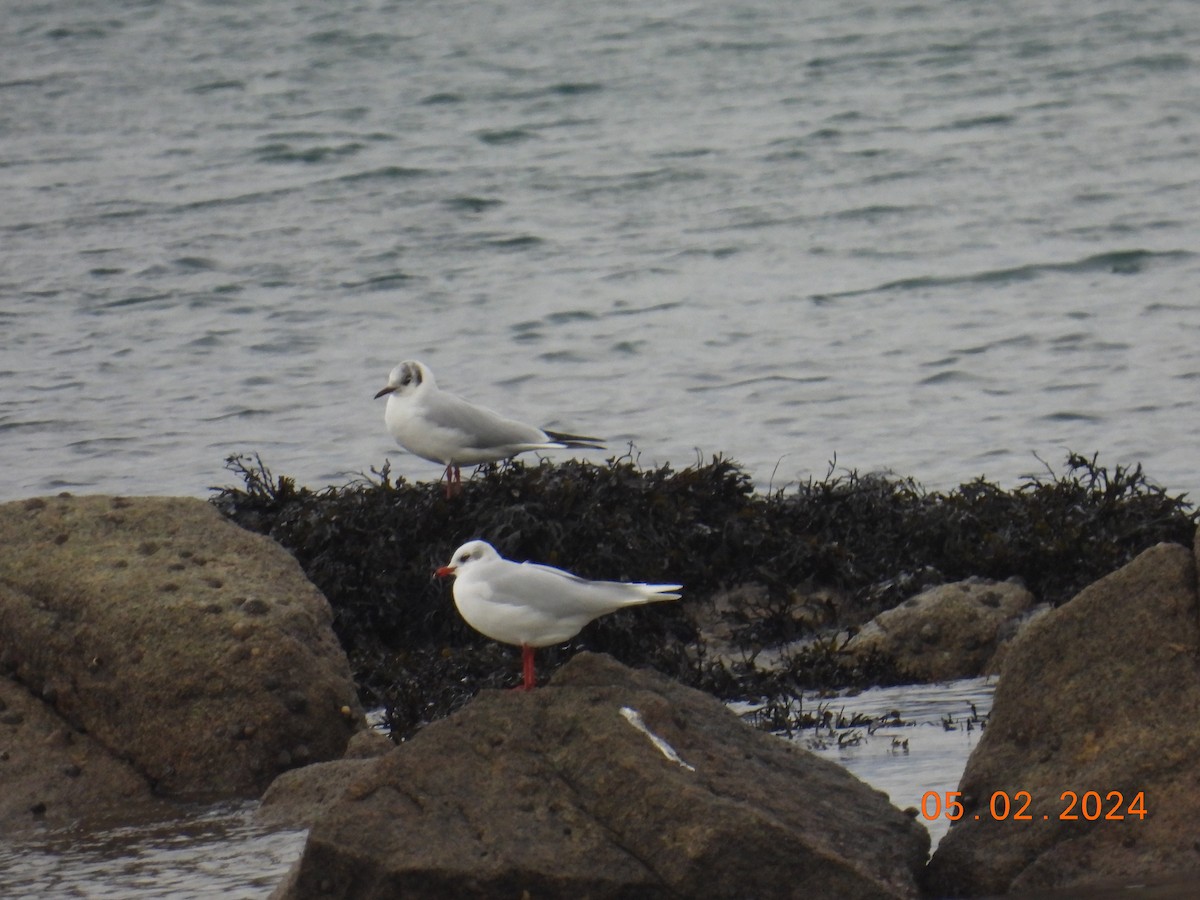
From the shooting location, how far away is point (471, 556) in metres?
5.82

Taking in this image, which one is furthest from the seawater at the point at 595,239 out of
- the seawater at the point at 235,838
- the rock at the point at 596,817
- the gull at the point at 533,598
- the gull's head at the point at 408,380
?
the gull's head at the point at 408,380

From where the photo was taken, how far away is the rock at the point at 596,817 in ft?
15.2

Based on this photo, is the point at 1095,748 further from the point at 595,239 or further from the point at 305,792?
the point at 595,239

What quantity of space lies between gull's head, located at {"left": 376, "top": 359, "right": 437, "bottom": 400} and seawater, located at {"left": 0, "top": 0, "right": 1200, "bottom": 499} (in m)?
1.54

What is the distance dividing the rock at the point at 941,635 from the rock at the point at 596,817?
90.7 inches

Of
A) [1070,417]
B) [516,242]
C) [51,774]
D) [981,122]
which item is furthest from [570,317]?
[51,774]

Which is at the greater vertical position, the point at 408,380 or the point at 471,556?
the point at 471,556

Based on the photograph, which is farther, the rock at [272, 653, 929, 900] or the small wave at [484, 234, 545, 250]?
the small wave at [484, 234, 545, 250]

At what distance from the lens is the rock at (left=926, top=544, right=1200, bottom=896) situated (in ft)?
15.7

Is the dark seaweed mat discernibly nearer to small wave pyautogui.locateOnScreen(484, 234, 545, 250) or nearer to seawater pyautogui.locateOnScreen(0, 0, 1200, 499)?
seawater pyautogui.locateOnScreen(0, 0, 1200, 499)

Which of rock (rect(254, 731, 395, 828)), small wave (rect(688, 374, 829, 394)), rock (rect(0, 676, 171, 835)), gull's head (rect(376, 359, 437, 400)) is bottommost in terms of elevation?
small wave (rect(688, 374, 829, 394))

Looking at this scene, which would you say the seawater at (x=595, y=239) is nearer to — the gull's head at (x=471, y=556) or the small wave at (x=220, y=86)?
the small wave at (x=220, y=86)

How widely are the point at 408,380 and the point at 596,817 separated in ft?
14.2

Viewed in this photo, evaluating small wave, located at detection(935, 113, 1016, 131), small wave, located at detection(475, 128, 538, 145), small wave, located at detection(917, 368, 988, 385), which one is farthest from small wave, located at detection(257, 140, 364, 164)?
small wave, located at detection(917, 368, 988, 385)
